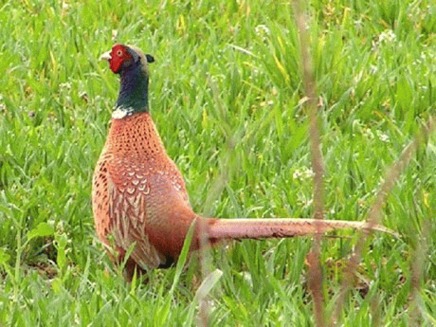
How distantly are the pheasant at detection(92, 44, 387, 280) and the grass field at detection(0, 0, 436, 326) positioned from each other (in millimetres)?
110

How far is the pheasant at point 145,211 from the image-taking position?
12.8 ft

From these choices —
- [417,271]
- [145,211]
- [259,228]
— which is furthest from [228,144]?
[417,271]

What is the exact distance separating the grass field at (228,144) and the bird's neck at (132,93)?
0.79ft

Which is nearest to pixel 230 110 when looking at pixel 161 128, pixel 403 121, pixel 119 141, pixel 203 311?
pixel 161 128

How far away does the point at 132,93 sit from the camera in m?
4.35

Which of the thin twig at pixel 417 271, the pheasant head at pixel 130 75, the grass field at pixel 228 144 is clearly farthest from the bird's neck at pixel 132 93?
the thin twig at pixel 417 271

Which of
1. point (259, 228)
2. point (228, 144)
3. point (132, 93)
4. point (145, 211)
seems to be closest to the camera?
point (228, 144)

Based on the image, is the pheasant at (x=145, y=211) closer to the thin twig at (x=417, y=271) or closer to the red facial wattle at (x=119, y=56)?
the red facial wattle at (x=119, y=56)

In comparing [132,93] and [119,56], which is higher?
[119,56]

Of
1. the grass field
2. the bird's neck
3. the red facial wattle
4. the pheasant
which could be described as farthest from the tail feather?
the red facial wattle

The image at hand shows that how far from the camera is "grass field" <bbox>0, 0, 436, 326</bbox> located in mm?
3893

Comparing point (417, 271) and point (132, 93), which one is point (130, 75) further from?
point (417, 271)

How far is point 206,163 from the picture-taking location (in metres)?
4.81

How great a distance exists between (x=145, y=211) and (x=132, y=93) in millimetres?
527
